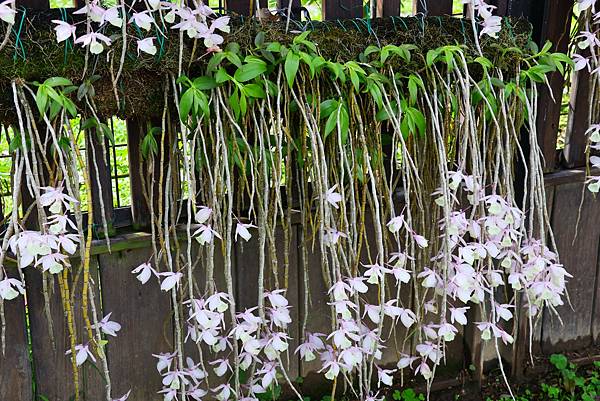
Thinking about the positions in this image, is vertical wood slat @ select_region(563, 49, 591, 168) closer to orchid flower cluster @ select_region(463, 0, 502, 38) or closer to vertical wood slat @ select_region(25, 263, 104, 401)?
orchid flower cluster @ select_region(463, 0, 502, 38)

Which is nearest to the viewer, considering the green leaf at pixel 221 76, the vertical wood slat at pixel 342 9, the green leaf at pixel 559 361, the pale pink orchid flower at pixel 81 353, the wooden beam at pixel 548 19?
the green leaf at pixel 221 76

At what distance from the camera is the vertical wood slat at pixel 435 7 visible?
2.05m

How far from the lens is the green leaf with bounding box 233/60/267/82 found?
1.69 m

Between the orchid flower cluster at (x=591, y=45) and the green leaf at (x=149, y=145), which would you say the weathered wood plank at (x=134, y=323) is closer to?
the green leaf at (x=149, y=145)

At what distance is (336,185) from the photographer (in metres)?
1.84

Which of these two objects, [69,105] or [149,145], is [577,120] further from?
[69,105]

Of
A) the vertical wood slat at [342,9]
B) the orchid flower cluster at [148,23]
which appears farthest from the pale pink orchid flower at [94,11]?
the vertical wood slat at [342,9]

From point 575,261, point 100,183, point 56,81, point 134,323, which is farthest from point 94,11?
point 575,261

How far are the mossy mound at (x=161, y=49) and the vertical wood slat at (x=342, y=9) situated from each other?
0.08m

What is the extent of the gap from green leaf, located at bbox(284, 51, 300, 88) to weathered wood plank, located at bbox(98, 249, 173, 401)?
696 millimetres

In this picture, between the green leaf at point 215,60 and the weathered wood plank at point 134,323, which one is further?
the weathered wood plank at point 134,323

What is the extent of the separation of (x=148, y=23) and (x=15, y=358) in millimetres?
1044

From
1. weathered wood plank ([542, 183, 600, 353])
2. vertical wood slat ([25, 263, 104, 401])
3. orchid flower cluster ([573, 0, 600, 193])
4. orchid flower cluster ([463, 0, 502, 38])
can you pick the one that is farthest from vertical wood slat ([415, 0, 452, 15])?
vertical wood slat ([25, 263, 104, 401])

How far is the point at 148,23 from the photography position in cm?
157
